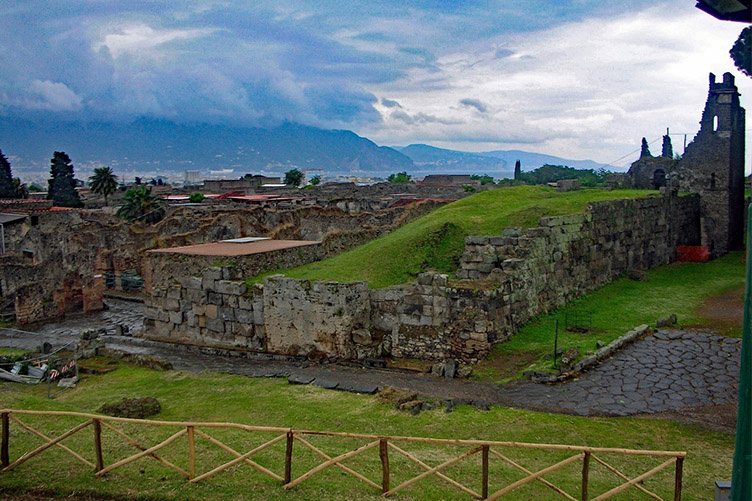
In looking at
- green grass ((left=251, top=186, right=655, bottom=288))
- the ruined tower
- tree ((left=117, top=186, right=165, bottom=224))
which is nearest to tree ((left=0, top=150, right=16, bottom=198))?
A: tree ((left=117, top=186, right=165, bottom=224))

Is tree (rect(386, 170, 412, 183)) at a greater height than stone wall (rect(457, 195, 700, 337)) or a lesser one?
greater

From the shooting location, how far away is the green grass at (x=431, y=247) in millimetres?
18984

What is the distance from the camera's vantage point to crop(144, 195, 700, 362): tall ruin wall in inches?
635

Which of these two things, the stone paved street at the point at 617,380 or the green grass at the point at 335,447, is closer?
the green grass at the point at 335,447

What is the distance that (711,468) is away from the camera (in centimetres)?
901

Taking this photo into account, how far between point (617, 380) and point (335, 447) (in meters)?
7.06

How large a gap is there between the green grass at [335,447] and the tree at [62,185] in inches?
2314

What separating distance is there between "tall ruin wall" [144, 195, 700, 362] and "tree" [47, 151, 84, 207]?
52.7 meters

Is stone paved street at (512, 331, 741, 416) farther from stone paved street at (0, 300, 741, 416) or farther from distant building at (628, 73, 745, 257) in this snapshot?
distant building at (628, 73, 745, 257)

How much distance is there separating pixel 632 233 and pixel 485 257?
10228mm

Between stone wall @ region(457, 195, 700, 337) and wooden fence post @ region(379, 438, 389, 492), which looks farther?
stone wall @ region(457, 195, 700, 337)

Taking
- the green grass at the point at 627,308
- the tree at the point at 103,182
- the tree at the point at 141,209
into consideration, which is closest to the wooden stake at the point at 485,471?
the green grass at the point at 627,308

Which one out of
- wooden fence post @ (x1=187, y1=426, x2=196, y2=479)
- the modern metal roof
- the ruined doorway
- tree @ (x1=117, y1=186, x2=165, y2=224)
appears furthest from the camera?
tree @ (x1=117, y1=186, x2=165, y2=224)

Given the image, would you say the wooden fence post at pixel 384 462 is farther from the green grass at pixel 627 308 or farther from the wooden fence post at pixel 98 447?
the green grass at pixel 627 308
